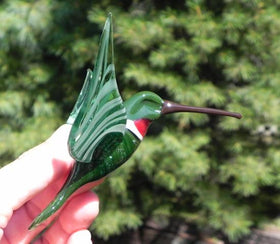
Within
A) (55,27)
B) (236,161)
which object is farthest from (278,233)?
(55,27)

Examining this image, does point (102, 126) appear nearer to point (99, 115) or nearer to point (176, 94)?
point (99, 115)

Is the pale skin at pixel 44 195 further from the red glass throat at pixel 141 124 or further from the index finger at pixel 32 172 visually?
the red glass throat at pixel 141 124

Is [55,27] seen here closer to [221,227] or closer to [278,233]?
[221,227]

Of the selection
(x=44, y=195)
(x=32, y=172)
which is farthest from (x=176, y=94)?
(x=32, y=172)

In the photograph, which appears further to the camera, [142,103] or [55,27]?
[55,27]

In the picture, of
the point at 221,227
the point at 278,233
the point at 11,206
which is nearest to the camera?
the point at 11,206

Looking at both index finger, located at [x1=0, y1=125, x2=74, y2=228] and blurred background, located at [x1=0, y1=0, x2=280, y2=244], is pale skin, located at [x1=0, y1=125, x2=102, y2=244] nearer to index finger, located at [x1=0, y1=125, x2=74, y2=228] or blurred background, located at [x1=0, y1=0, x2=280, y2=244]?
index finger, located at [x1=0, y1=125, x2=74, y2=228]

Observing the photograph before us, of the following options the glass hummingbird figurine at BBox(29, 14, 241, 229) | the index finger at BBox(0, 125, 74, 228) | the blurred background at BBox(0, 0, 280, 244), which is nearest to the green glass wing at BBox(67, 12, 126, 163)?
the glass hummingbird figurine at BBox(29, 14, 241, 229)
